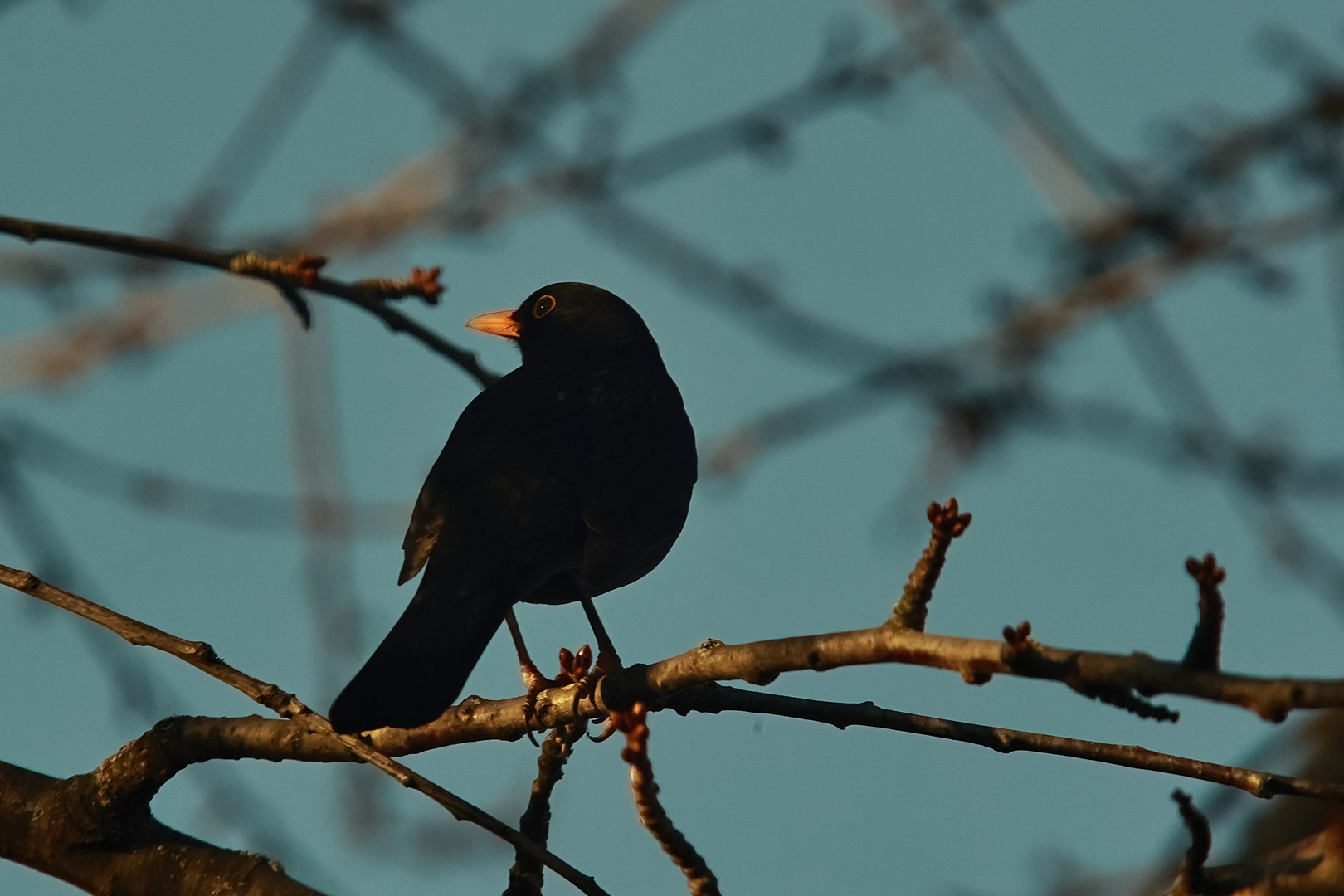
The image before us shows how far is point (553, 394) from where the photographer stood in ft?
16.4

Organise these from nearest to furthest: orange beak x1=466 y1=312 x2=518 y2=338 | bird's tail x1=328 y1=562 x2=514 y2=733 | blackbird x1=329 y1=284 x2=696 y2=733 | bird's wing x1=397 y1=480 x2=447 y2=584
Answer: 1. bird's tail x1=328 y1=562 x2=514 y2=733
2. blackbird x1=329 y1=284 x2=696 y2=733
3. bird's wing x1=397 y1=480 x2=447 y2=584
4. orange beak x1=466 y1=312 x2=518 y2=338

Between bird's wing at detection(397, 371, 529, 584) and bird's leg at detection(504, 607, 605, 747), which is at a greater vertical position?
bird's wing at detection(397, 371, 529, 584)

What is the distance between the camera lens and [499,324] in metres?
6.27

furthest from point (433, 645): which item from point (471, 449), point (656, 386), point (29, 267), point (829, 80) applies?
point (29, 267)

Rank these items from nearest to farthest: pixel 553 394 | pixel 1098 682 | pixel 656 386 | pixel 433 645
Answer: pixel 1098 682 < pixel 433 645 < pixel 553 394 < pixel 656 386

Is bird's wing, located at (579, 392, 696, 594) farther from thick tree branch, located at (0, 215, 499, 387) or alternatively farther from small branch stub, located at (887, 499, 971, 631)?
small branch stub, located at (887, 499, 971, 631)

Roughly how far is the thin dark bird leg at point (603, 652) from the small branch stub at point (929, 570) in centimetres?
189

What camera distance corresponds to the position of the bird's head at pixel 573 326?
226 inches

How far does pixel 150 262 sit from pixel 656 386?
272 centimetres

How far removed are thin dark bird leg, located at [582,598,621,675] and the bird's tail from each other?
31cm

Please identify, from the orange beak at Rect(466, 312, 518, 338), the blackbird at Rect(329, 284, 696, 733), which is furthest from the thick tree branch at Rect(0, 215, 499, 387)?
the orange beak at Rect(466, 312, 518, 338)

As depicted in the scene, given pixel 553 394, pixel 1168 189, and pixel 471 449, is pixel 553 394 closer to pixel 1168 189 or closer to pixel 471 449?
pixel 471 449

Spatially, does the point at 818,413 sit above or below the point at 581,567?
above

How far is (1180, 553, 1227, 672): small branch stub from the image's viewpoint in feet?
5.92
